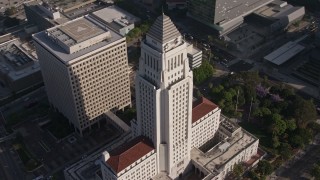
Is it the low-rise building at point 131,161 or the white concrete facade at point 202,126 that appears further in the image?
the white concrete facade at point 202,126

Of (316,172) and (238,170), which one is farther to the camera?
(238,170)

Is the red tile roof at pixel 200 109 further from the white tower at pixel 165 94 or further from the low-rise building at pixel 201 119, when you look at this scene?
the white tower at pixel 165 94

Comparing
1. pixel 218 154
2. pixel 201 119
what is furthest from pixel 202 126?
pixel 218 154

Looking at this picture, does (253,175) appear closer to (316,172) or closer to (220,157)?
(220,157)

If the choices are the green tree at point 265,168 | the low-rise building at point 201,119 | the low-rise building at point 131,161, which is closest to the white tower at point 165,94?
the low-rise building at point 131,161

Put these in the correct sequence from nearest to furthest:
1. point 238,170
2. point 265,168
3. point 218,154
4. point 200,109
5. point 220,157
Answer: point 238,170
point 265,168
point 220,157
point 218,154
point 200,109

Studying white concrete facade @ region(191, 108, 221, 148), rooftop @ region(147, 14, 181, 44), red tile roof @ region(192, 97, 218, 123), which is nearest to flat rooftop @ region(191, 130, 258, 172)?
white concrete facade @ region(191, 108, 221, 148)

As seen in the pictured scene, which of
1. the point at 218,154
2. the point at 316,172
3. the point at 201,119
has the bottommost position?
the point at 316,172
